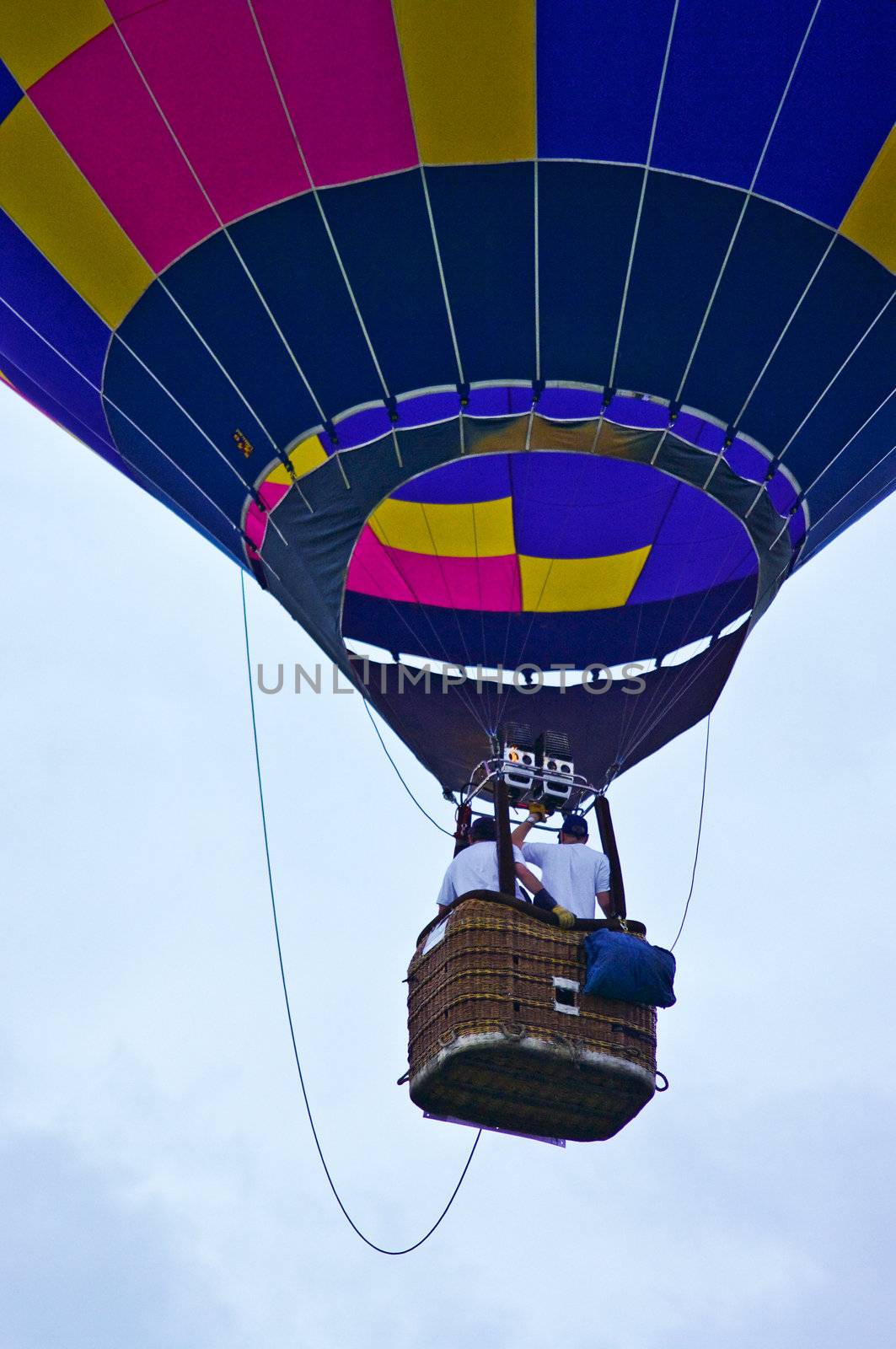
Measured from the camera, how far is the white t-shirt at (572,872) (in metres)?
6.48

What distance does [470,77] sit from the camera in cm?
605

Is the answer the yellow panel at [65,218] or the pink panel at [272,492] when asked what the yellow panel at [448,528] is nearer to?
the pink panel at [272,492]

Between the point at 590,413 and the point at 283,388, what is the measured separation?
3.89 feet

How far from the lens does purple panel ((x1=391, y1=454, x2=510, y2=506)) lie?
26.7 ft

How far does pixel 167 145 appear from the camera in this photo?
6.41 meters

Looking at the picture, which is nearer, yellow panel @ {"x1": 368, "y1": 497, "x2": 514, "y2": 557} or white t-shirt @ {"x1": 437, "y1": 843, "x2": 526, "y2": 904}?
white t-shirt @ {"x1": 437, "y1": 843, "x2": 526, "y2": 904}

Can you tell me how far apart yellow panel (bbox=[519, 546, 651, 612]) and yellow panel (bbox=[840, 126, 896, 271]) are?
2.50 meters

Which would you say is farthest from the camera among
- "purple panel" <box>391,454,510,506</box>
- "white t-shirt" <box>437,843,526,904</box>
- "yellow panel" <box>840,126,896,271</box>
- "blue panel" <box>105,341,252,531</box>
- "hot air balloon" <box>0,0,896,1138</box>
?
"purple panel" <box>391,454,510,506</box>

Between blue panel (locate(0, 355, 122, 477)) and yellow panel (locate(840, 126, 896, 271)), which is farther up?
yellow panel (locate(840, 126, 896, 271))

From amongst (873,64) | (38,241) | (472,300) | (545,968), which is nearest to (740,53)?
(873,64)

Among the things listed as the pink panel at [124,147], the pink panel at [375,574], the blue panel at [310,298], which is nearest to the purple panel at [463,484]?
the pink panel at [375,574]

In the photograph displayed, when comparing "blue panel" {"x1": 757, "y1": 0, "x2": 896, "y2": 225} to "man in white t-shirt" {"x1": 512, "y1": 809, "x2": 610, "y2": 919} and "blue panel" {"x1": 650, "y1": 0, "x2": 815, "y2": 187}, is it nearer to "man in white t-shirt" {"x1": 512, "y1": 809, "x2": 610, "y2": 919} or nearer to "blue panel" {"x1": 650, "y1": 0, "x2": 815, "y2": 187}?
"blue panel" {"x1": 650, "y1": 0, "x2": 815, "y2": 187}

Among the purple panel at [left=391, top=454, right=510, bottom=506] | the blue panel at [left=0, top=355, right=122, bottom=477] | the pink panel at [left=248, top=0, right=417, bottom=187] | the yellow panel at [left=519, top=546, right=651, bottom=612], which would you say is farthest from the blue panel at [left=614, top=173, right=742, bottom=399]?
the blue panel at [left=0, top=355, right=122, bottom=477]

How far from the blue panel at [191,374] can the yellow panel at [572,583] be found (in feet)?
6.75
